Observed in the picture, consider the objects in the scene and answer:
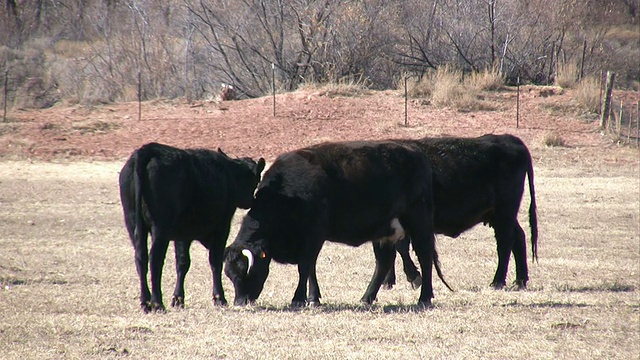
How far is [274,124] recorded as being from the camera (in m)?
27.9

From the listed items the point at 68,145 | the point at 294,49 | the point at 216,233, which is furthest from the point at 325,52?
the point at 216,233

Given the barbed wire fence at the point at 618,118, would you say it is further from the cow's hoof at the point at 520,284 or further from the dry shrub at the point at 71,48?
the dry shrub at the point at 71,48

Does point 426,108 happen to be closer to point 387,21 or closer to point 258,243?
point 387,21

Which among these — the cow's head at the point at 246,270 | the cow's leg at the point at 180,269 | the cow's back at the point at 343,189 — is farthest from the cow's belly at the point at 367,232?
the cow's leg at the point at 180,269

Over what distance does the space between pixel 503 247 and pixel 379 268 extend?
1.92m

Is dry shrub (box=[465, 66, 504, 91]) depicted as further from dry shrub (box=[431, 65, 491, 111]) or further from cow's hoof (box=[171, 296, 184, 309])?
cow's hoof (box=[171, 296, 184, 309])

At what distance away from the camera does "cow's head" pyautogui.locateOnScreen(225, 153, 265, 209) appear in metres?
10.0

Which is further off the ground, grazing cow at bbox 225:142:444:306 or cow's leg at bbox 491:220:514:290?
grazing cow at bbox 225:142:444:306

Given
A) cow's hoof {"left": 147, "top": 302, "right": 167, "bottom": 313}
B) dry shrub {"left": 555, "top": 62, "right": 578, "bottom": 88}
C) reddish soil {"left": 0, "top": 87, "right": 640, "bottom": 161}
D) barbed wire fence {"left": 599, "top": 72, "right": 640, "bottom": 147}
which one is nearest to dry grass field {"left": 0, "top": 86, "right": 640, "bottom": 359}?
cow's hoof {"left": 147, "top": 302, "right": 167, "bottom": 313}

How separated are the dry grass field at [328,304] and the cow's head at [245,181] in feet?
3.63

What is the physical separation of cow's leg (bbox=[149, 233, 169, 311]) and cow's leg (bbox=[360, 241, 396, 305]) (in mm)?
2225

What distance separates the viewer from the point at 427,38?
120ft

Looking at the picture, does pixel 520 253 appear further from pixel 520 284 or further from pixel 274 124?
pixel 274 124

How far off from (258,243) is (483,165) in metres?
3.21
